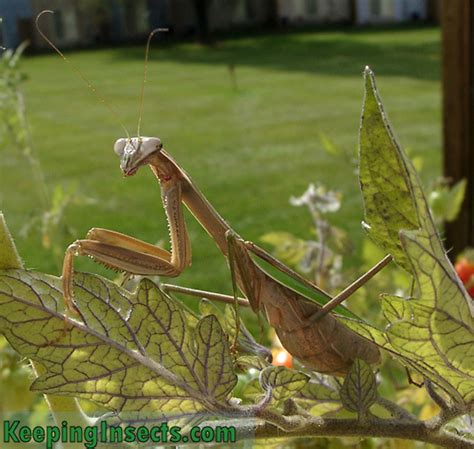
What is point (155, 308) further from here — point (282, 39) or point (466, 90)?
point (282, 39)

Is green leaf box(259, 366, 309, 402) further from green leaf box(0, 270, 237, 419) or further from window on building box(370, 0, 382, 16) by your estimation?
window on building box(370, 0, 382, 16)

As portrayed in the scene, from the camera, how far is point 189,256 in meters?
0.36

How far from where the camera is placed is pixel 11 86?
30.6 inches

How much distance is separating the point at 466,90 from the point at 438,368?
67.6 inches

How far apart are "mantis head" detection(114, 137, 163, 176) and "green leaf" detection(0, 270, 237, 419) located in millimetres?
112

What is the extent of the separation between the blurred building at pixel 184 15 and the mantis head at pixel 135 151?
14.0 m

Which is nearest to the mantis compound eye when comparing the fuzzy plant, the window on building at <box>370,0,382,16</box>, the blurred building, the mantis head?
the mantis head

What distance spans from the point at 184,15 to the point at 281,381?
15944mm

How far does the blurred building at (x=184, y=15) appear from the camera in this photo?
14305 millimetres

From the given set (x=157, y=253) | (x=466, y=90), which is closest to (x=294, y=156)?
(x=466, y=90)

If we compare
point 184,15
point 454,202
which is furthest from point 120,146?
point 184,15

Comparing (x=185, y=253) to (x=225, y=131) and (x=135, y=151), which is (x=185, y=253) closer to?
(x=135, y=151)

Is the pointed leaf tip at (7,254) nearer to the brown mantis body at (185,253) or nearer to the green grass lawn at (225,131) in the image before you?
the brown mantis body at (185,253)

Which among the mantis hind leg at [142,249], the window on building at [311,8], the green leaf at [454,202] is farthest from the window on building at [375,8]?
the mantis hind leg at [142,249]
